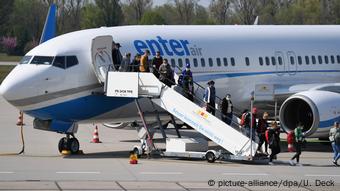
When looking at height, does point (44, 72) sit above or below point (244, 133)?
above

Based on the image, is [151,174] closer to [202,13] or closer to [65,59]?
Answer: [65,59]

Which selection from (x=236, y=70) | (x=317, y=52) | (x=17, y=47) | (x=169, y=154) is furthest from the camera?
(x=17, y=47)

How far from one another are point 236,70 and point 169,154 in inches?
235

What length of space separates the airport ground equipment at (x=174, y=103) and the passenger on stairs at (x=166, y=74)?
0.50 meters

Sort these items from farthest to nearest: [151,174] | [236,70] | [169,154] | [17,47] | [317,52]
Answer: [17,47] < [317,52] < [236,70] < [169,154] < [151,174]

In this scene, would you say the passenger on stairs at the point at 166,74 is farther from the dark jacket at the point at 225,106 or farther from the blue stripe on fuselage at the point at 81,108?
the dark jacket at the point at 225,106

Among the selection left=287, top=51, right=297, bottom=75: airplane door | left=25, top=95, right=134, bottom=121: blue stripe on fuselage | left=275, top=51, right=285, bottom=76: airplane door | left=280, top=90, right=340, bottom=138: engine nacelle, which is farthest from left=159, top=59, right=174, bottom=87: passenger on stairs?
left=287, top=51, right=297, bottom=75: airplane door

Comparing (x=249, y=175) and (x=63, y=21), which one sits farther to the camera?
(x=63, y=21)

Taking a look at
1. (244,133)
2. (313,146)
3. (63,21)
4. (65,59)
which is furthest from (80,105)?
(63,21)

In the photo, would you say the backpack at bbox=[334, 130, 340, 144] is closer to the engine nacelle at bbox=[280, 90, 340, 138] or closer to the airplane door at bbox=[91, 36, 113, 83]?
the engine nacelle at bbox=[280, 90, 340, 138]

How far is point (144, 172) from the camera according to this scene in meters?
25.1

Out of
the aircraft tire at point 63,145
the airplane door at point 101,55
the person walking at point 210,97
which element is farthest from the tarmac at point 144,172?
the airplane door at point 101,55

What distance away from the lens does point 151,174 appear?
24.8 m

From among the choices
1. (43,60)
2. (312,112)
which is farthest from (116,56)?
(312,112)
